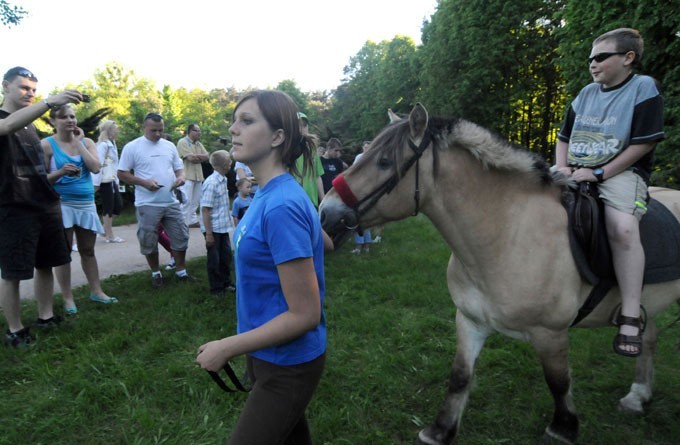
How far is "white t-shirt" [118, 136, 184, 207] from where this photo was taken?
18.1ft

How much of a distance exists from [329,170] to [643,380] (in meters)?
6.15

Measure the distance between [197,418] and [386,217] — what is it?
2.07 meters

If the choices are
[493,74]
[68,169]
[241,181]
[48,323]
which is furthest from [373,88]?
[48,323]

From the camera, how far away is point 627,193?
2.44 meters

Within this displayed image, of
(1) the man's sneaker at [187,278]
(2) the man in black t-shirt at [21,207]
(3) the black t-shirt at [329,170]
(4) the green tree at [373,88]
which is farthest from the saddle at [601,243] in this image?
(4) the green tree at [373,88]

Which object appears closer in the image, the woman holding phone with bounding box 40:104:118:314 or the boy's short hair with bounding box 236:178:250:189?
the woman holding phone with bounding box 40:104:118:314

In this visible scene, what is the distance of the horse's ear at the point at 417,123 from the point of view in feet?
7.11

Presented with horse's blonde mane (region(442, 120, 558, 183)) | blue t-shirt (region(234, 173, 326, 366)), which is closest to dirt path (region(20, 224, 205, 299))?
blue t-shirt (region(234, 173, 326, 366))

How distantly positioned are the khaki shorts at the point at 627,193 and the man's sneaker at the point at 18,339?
16.9 ft

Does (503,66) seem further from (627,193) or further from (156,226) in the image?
(627,193)

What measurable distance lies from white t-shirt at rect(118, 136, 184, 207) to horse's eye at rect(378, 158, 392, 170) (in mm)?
4248

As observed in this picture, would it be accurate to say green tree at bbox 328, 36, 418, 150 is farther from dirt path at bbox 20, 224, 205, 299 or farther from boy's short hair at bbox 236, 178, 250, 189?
boy's short hair at bbox 236, 178, 250, 189

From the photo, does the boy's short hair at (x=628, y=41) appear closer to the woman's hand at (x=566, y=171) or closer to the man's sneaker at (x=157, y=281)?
the woman's hand at (x=566, y=171)

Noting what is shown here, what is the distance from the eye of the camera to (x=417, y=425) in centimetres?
298
